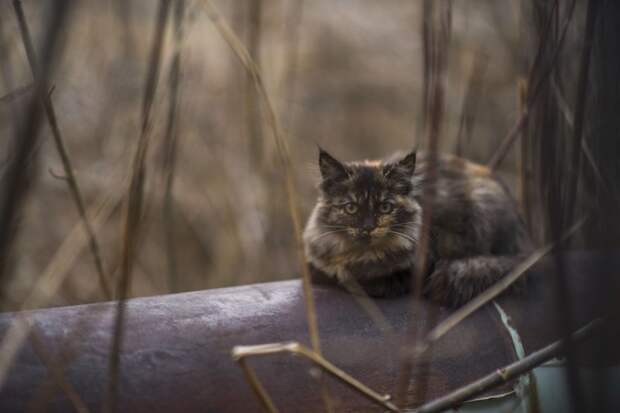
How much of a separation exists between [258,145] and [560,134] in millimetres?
2760

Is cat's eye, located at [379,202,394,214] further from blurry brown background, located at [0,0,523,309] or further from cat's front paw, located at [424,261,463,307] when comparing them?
blurry brown background, located at [0,0,523,309]

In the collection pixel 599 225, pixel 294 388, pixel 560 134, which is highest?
pixel 560 134

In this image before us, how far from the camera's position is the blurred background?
420 centimetres

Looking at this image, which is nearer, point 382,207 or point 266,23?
point 382,207

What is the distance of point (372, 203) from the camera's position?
270cm

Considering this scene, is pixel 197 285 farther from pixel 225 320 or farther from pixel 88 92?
pixel 225 320

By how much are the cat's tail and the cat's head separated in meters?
0.23

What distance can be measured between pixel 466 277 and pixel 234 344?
38.4 inches

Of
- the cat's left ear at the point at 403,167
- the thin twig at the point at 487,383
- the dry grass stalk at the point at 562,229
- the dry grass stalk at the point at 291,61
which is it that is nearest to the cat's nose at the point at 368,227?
the cat's left ear at the point at 403,167

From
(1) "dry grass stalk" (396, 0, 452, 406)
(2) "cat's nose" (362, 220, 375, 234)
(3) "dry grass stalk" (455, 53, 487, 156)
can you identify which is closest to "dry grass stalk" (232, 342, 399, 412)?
(1) "dry grass stalk" (396, 0, 452, 406)

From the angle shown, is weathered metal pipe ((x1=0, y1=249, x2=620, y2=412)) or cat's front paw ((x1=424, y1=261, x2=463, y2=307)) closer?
weathered metal pipe ((x1=0, y1=249, x2=620, y2=412))

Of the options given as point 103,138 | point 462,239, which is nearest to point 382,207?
point 462,239

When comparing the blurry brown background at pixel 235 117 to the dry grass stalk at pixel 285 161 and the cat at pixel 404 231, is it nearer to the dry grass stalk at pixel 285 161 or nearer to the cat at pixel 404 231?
the cat at pixel 404 231

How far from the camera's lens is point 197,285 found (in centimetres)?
525
